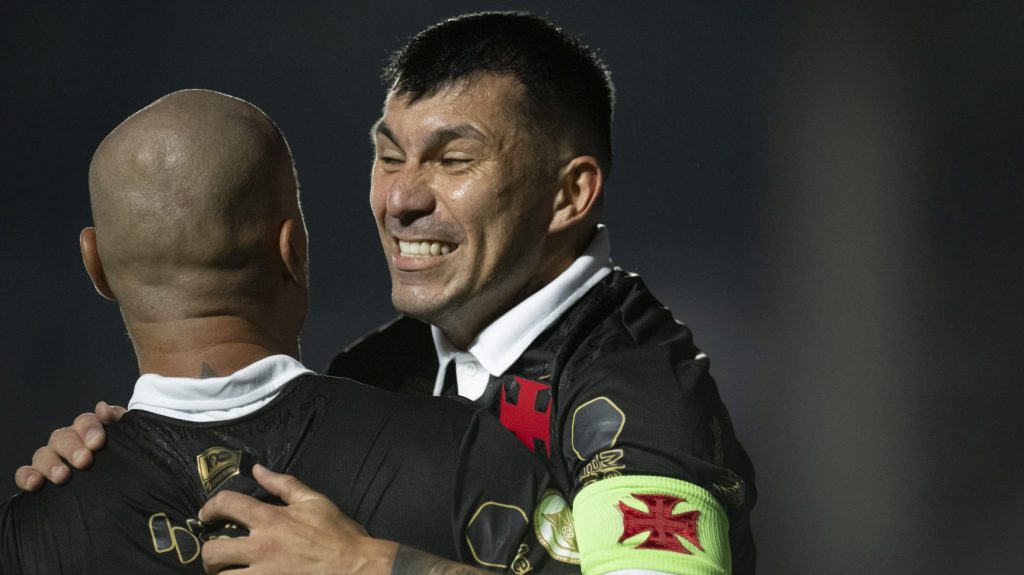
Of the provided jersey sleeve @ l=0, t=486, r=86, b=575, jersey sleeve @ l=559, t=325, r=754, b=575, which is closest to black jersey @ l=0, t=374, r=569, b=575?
jersey sleeve @ l=0, t=486, r=86, b=575

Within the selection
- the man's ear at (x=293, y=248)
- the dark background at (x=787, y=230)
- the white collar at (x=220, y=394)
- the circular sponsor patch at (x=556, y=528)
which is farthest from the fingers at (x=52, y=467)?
the dark background at (x=787, y=230)

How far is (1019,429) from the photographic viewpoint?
3928 mm

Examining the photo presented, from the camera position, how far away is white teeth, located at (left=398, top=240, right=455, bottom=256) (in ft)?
5.64

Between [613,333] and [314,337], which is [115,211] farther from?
[314,337]

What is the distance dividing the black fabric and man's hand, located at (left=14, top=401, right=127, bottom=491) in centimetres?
51

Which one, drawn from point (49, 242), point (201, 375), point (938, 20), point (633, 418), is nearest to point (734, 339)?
point (938, 20)

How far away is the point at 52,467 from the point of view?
1.33m

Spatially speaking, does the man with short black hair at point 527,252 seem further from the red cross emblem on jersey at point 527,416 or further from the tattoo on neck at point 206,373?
the tattoo on neck at point 206,373

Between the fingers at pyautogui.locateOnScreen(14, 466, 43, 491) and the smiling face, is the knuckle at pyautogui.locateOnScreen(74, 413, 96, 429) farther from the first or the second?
the smiling face

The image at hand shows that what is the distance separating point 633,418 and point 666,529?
0.14 m

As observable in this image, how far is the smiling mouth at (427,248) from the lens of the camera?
172cm

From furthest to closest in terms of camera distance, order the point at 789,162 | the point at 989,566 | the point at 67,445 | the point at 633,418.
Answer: the point at 789,162 → the point at 989,566 → the point at 633,418 → the point at 67,445

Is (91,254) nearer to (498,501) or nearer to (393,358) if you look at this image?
(498,501)

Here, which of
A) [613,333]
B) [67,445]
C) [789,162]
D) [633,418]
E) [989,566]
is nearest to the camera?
[67,445]
